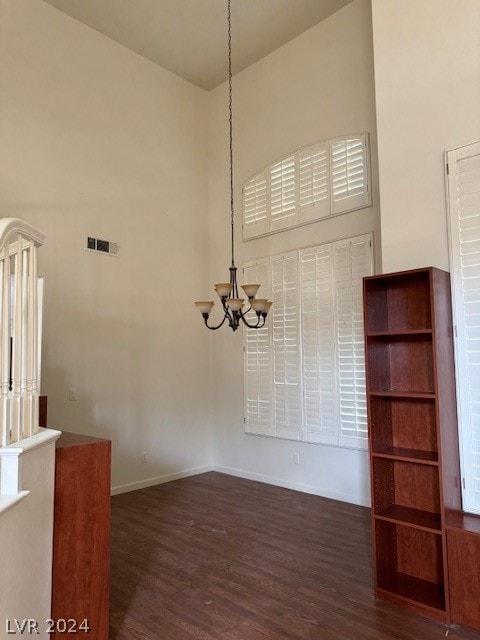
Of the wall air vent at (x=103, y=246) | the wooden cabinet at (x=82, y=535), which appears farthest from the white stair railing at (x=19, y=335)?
the wall air vent at (x=103, y=246)

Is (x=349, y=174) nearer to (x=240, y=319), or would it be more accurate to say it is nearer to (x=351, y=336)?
(x=351, y=336)

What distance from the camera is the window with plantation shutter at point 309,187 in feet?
14.8

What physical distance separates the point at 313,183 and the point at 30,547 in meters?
4.25

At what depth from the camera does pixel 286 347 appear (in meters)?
5.08

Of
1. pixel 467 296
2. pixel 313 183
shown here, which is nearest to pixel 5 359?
pixel 467 296

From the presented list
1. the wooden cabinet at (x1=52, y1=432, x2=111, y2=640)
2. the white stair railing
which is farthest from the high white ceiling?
the wooden cabinet at (x1=52, y1=432, x2=111, y2=640)

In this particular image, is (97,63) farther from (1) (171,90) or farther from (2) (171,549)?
(2) (171,549)

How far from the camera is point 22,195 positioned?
14.3 ft

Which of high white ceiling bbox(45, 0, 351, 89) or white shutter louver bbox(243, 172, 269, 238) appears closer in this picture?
high white ceiling bbox(45, 0, 351, 89)

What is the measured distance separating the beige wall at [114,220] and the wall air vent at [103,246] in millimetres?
67

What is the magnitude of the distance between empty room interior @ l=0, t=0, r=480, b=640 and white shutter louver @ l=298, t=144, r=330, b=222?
0.10 ft

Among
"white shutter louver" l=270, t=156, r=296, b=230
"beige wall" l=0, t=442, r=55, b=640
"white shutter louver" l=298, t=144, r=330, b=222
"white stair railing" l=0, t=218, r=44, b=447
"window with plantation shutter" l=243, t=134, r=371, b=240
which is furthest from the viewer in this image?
"white shutter louver" l=270, t=156, r=296, b=230

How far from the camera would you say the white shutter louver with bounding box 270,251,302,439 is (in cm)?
496

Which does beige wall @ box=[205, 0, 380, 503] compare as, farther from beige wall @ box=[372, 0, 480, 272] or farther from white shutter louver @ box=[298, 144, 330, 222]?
beige wall @ box=[372, 0, 480, 272]
